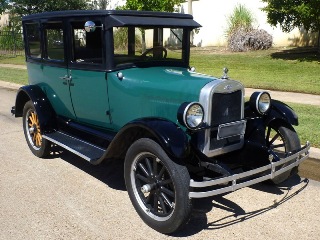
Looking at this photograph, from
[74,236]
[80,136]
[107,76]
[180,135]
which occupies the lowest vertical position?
[74,236]

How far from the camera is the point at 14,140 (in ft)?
21.0

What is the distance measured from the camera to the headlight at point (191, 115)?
3.40 metres

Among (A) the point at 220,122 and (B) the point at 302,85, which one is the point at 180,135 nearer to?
(A) the point at 220,122

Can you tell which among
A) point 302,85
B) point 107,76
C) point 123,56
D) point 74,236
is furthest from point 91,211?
point 302,85

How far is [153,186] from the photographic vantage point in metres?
3.57

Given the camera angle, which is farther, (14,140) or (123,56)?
(14,140)

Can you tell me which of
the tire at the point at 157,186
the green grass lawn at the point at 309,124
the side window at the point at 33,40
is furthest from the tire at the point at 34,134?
the green grass lawn at the point at 309,124

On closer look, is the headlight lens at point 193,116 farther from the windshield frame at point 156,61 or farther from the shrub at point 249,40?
the shrub at point 249,40

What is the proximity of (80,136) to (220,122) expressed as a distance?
80.7 inches

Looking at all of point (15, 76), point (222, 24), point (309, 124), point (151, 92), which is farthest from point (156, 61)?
point (222, 24)

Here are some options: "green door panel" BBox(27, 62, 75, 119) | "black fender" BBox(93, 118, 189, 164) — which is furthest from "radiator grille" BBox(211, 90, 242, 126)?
"green door panel" BBox(27, 62, 75, 119)

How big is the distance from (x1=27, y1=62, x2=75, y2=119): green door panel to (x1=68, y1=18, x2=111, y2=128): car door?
183 mm

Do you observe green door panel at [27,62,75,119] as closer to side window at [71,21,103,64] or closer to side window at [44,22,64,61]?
side window at [44,22,64,61]

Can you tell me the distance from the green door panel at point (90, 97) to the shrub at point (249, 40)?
47.4 ft
